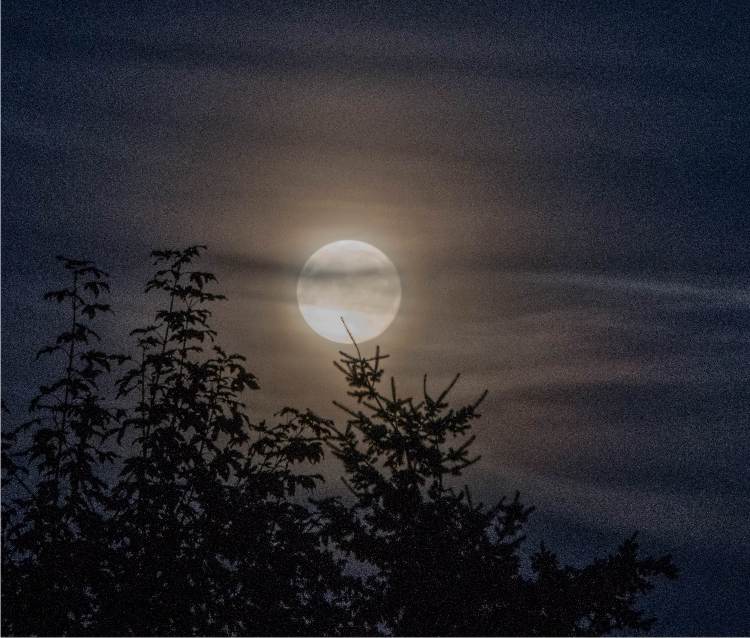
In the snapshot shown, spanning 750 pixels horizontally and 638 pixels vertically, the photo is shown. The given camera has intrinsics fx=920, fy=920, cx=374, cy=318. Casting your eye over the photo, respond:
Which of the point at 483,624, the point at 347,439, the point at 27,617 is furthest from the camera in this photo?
the point at 27,617

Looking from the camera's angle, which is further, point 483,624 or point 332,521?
point 332,521

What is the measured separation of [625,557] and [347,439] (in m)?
3.10

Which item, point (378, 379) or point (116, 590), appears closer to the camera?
point (378, 379)

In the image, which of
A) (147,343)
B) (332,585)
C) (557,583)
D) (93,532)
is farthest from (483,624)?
(147,343)

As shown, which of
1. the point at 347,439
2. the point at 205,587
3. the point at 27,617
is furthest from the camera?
the point at 205,587

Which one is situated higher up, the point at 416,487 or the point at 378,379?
the point at 378,379

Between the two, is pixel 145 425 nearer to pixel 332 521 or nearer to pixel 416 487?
pixel 332 521

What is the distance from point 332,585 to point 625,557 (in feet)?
13.2

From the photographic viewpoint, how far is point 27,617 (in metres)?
10.4

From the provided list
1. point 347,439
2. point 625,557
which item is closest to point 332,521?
point 347,439

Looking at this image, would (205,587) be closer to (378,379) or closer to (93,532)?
(93,532)

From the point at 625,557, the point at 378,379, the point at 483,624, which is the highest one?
the point at 378,379

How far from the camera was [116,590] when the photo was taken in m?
11.1

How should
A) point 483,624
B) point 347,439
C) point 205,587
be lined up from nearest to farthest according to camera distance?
point 483,624 → point 347,439 → point 205,587
